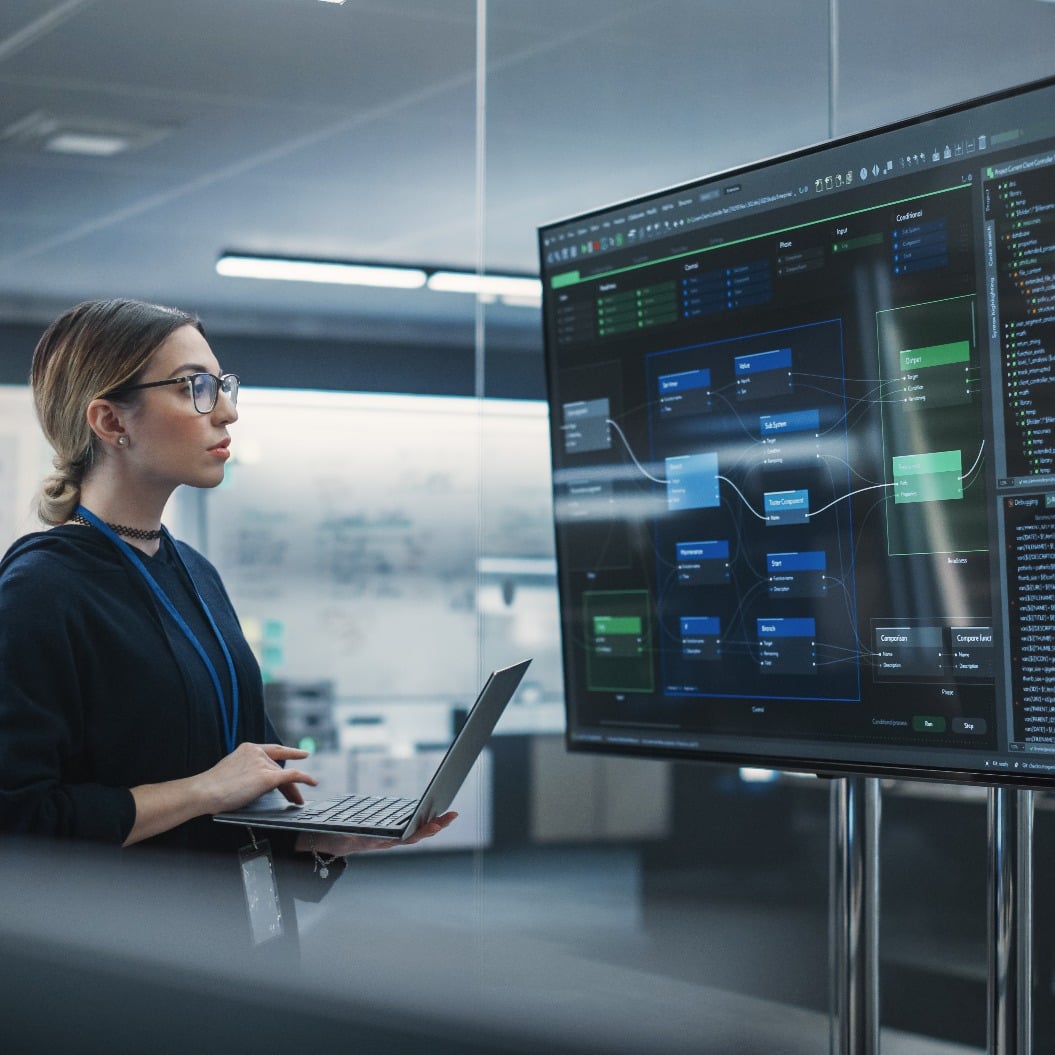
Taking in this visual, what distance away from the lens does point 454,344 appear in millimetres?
5801

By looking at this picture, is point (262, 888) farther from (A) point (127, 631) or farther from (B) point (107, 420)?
(B) point (107, 420)

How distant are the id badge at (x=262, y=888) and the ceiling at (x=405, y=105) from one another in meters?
2.14

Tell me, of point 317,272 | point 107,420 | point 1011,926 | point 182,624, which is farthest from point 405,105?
point 1011,926

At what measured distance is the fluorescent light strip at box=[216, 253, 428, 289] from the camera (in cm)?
518

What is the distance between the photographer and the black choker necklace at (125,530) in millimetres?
1546

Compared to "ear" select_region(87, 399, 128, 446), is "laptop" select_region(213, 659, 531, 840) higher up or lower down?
lower down

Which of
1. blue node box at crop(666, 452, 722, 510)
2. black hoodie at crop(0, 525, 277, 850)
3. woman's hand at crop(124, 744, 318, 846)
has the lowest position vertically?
woman's hand at crop(124, 744, 318, 846)

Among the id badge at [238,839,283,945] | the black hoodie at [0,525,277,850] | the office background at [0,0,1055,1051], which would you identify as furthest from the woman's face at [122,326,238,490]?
the office background at [0,0,1055,1051]

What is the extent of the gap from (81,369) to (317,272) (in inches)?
156

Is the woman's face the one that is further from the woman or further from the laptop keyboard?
the laptop keyboard

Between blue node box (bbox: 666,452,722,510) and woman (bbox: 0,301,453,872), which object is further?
blue node box (bbox: 666,452,722,510)

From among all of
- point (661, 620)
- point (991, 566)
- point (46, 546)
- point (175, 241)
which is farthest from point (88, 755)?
point (175, 241)

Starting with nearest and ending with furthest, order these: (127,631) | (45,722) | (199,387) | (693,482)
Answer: (45,722) < (127,631) < (199,387) < (693,482)

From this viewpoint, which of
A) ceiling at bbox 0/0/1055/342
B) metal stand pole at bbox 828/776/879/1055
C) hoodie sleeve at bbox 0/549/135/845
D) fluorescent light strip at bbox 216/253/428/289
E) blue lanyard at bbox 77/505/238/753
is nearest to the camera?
hoodie sleeve at bbox 0/549/135/845
